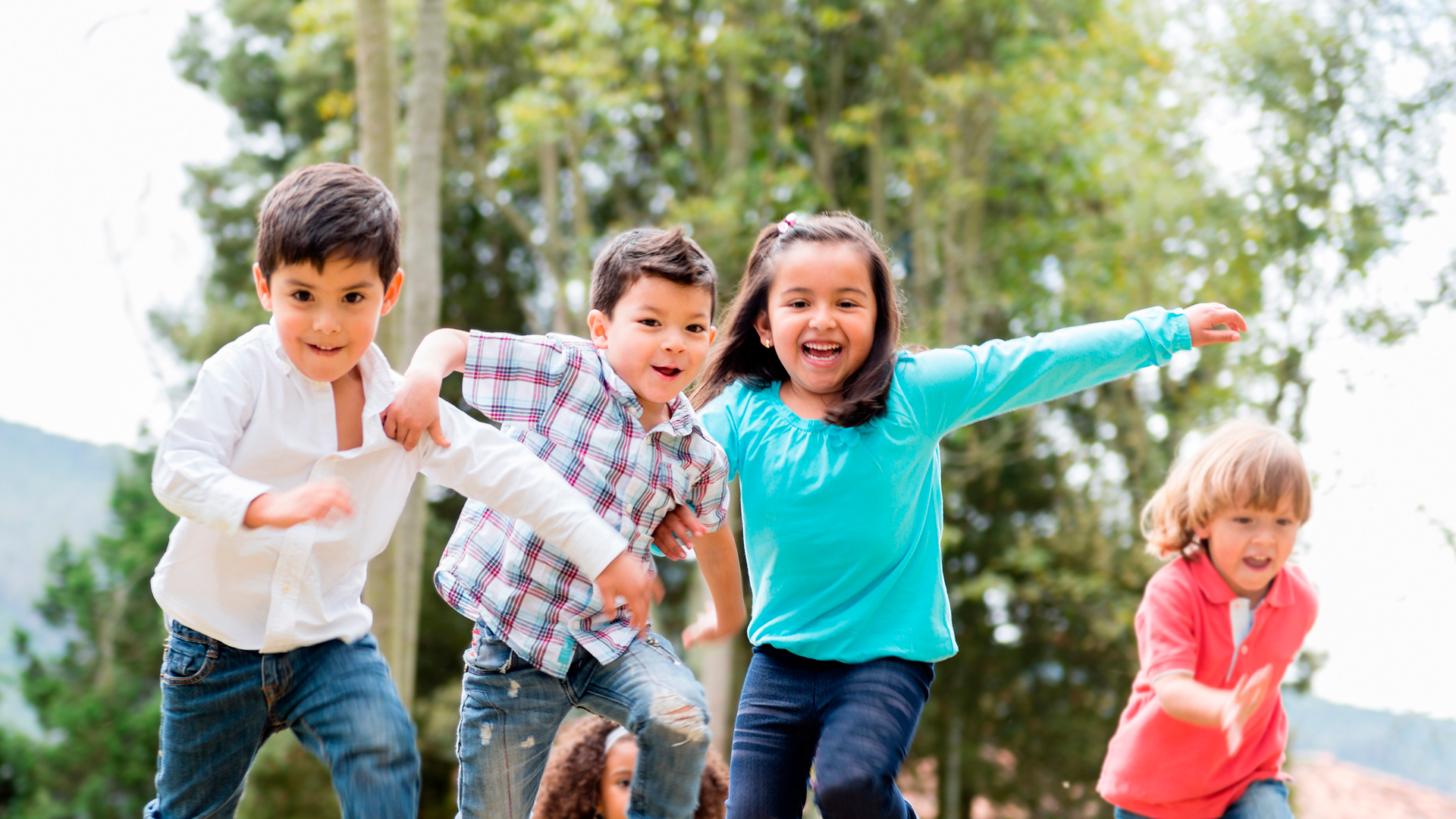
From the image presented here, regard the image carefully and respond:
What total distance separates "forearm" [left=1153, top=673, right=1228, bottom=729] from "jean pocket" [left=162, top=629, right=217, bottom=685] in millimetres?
2130

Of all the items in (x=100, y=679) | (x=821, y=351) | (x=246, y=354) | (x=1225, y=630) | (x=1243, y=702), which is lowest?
(x=100, y=679)

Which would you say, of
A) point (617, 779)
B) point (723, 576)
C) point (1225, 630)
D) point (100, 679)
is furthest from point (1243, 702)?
point (100, 679)

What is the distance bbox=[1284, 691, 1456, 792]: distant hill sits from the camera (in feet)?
28.7

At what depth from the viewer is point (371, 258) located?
7.20ft

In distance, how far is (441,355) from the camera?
2.35 m

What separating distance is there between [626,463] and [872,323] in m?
0.75

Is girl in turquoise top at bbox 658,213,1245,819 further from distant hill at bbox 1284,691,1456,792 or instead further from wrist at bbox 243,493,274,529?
distant hill at bbox 1284,691,1456,792

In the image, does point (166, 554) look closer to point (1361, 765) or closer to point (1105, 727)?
point (1361, 765)

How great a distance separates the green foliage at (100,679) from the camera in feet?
38.0

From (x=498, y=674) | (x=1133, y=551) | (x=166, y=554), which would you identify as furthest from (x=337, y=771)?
(x=1133, y=551)

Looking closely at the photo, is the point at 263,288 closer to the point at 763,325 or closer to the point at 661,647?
the point at 661,647

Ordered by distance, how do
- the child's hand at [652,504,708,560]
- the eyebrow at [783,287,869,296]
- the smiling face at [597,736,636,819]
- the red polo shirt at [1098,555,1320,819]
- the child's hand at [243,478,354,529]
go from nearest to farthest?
1. the child's hand at [243,478,354,529]
2. the child's hand at [652,504,708,560]
3. the eyebrow at [783,287,869,296]
4. the red polo shirt at [1098,555,1320,819]
5. the smiling face at [597,736,636,819]

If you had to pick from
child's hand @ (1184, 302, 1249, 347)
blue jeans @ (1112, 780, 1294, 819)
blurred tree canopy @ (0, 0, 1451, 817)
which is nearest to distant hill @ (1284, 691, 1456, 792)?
blurred tree canopy @ (0, 0, 1451, 817)

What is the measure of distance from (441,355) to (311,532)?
441mm
